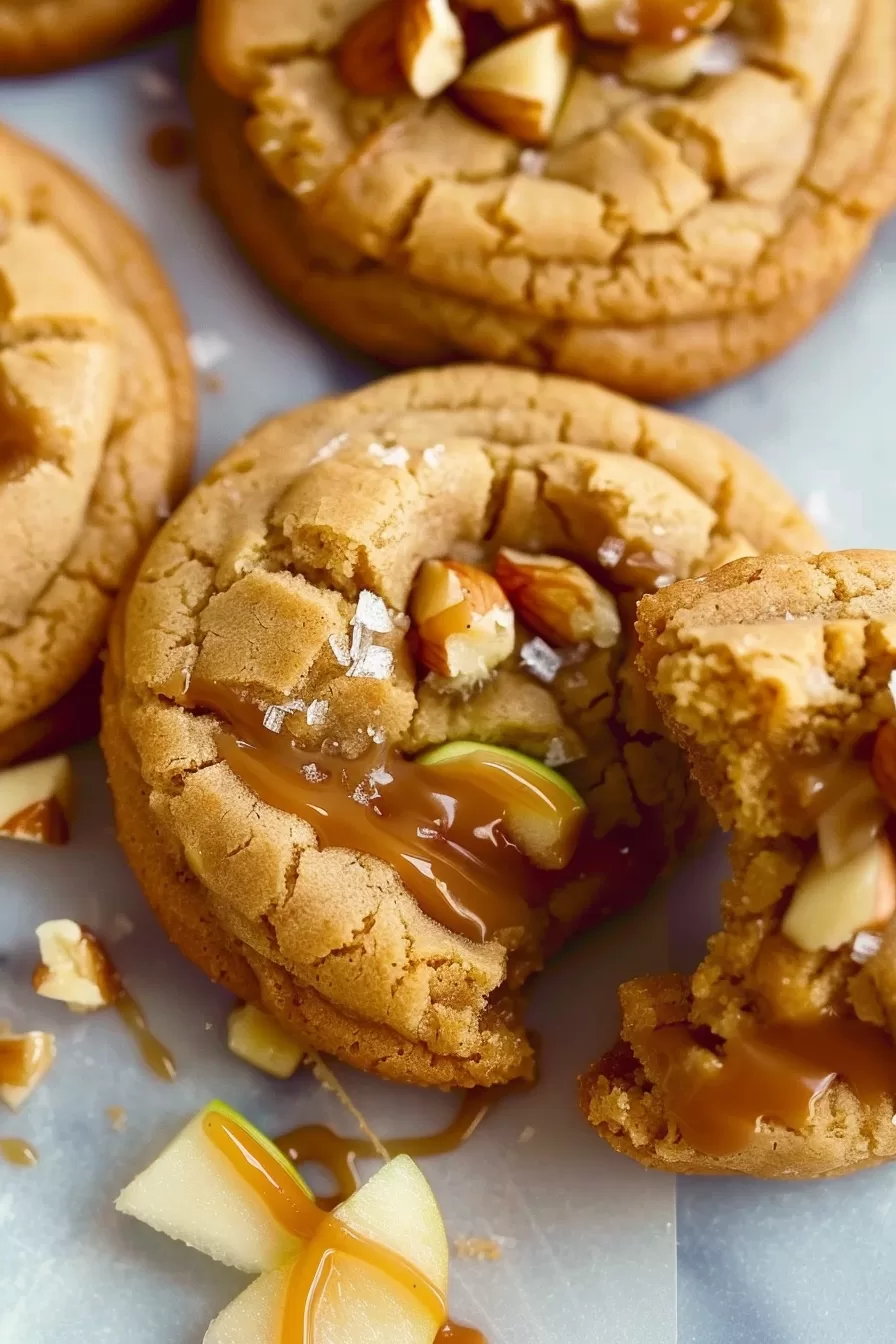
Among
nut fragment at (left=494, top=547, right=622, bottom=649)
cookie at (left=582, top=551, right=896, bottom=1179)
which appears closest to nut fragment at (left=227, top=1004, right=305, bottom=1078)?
cookie at (left=582, top=551, right=896, bottom=1179)

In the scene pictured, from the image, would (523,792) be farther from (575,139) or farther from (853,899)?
(575,139)

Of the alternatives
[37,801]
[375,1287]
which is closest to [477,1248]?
[375,1287]

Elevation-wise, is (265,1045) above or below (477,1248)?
above

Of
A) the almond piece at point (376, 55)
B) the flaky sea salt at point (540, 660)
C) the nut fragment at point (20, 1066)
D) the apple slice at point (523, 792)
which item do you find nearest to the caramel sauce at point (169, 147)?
the almond piece at point (376, 55)

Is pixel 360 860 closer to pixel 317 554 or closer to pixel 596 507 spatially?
pixel 317 554

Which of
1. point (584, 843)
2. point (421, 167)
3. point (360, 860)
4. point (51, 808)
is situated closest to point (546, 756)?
point (584, 843)

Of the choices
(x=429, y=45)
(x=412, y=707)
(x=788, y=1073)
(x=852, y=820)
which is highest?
(x=429, y=45)

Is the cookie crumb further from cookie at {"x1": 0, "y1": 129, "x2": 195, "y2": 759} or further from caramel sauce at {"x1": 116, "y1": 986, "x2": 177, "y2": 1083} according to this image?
cookie at {"x1": 0, "y1": 129, "x2": 195, "y2": 759}
